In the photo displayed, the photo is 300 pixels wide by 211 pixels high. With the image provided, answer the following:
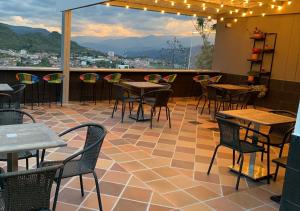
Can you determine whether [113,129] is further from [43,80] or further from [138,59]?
[138,59]

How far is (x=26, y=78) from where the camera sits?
7051 mm

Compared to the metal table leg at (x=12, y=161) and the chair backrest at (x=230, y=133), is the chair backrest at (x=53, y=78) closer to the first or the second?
the chair backrest at (x=230, y=133)

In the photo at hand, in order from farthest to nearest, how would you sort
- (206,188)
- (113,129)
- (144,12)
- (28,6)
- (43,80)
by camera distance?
(144,12)
(28,6)
(43,80)
(113,129)
(206,188)

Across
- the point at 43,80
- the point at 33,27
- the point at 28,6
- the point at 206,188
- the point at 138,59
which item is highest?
the point at 28,6

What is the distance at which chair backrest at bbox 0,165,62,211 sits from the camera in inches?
72.3

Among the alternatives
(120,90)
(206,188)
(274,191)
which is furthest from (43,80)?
(274,191)

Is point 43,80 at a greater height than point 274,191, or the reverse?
point 43,80

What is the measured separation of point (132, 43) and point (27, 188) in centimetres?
857

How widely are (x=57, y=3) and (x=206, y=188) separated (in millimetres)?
6182

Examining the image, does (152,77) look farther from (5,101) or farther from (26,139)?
(26,139)

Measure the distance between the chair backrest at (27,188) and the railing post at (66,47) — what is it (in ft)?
19.6

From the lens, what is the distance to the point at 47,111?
6.93 meters

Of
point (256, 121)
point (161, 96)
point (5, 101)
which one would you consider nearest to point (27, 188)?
point (256, 121)

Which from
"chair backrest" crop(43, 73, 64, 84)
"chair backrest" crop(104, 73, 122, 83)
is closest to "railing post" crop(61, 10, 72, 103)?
"chair backrest" crop(43, 73, 64, 84)
